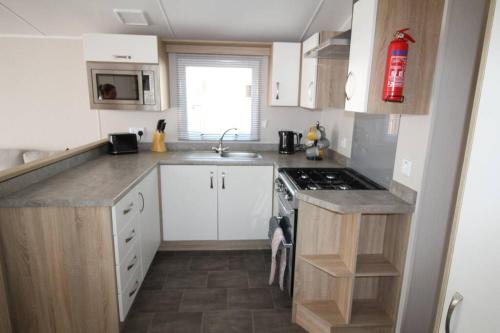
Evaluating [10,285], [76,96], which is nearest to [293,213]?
[10,285]

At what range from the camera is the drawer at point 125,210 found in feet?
5.74

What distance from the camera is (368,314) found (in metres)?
1.94

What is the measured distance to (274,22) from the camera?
2807 mm

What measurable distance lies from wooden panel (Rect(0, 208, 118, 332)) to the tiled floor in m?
0.36

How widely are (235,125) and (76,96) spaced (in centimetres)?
182

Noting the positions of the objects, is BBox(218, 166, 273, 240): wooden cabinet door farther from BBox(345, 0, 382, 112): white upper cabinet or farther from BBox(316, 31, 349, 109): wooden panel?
BBox(345, 0, 382, 112): white upper cabinet

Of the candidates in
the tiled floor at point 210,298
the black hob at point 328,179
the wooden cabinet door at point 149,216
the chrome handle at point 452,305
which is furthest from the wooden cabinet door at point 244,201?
the chrome handle at point 452,305

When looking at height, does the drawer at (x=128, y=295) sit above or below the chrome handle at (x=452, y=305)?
below

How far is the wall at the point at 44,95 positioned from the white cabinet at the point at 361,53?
9.46ft

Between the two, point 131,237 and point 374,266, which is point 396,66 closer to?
point 374,266

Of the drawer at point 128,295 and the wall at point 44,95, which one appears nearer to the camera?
the drawer at point 128,295

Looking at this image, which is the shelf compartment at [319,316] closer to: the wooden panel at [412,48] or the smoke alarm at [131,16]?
the wooden panel at [412,48]

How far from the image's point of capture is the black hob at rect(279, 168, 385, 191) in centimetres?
207

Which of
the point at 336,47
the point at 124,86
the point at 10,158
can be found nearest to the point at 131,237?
the point at 124,86
